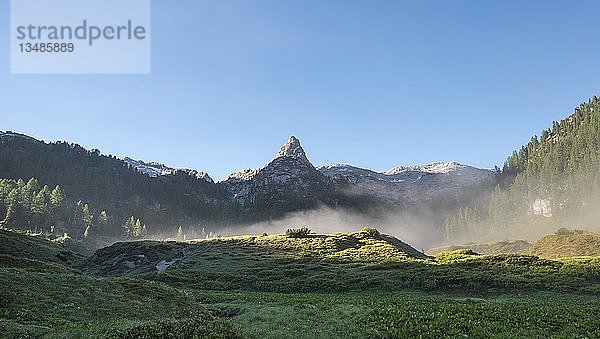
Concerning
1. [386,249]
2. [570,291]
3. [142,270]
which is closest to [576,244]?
[386,249]

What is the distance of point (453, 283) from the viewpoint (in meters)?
65.6

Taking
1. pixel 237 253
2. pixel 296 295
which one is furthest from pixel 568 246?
pixel 296 295

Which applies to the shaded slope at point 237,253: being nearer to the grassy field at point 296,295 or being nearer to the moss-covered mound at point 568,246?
the grassy field at point 296,295

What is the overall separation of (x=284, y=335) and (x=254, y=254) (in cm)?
8726

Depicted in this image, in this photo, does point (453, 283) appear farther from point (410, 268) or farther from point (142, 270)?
point (142, 270)

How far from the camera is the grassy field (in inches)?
1051

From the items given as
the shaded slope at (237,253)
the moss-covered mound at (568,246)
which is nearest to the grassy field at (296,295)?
the shaded slope at (237,253)

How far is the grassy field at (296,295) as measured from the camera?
1051 inches

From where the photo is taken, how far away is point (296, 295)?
2315 inches

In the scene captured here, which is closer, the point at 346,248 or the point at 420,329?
the point at 420,329

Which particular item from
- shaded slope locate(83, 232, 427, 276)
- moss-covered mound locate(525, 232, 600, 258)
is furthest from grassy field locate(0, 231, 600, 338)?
moss-covered mound locate(525, 232, 600, 258)

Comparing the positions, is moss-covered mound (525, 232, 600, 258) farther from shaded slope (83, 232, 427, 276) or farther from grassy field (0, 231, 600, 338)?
shaded slope (83, 232, 427, 276)

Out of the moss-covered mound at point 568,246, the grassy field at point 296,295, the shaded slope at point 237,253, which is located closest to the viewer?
the grassy field at point 296,295

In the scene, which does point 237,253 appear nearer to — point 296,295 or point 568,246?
point 296,295
